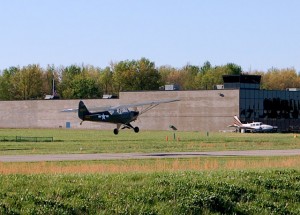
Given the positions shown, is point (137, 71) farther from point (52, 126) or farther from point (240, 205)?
point (240, 205)

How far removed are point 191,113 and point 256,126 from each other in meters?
16.2

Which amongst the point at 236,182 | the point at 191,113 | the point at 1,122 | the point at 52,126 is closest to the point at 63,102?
the point at 52,126

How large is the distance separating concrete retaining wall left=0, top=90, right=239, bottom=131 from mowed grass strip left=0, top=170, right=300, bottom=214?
106 meters

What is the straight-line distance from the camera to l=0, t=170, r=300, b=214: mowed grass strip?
19.9 meters

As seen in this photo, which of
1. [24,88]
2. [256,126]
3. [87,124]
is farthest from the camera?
[24,88]

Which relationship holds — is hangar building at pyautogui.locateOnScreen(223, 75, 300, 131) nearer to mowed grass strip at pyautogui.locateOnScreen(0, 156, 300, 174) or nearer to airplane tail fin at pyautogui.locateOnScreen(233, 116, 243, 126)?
airplane tail fin at pyautogui.locateOnScreen(233, 116, 243, 126)

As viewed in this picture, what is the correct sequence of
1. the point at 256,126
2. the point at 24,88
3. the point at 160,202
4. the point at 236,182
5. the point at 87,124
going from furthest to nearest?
the point at 24,88 → the point at 87,124 → the point at 256,126 → the point at 236,182 → the point at 160,202

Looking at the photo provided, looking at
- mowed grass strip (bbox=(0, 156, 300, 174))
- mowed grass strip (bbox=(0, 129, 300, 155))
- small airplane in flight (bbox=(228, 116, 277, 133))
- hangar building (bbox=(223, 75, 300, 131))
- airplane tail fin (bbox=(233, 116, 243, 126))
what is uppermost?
hangar building (bbox=(223, 75, 300, 131))

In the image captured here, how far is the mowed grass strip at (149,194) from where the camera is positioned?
1988 cm

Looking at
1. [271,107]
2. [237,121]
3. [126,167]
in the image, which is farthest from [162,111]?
[126,167]

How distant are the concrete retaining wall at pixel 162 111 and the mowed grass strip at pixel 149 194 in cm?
10611

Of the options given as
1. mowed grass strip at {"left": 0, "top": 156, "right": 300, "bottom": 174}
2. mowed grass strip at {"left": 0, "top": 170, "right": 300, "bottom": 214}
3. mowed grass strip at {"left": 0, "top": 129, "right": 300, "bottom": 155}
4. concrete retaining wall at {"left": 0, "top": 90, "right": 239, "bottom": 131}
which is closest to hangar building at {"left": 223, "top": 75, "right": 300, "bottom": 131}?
concrete retaining wall at {"left": 0, "top": 90, "right": 239, "bottom": 131}

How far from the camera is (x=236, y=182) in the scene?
2414cm

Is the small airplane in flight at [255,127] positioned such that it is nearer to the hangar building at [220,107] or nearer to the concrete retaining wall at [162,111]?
the hangar building at [220,107]
